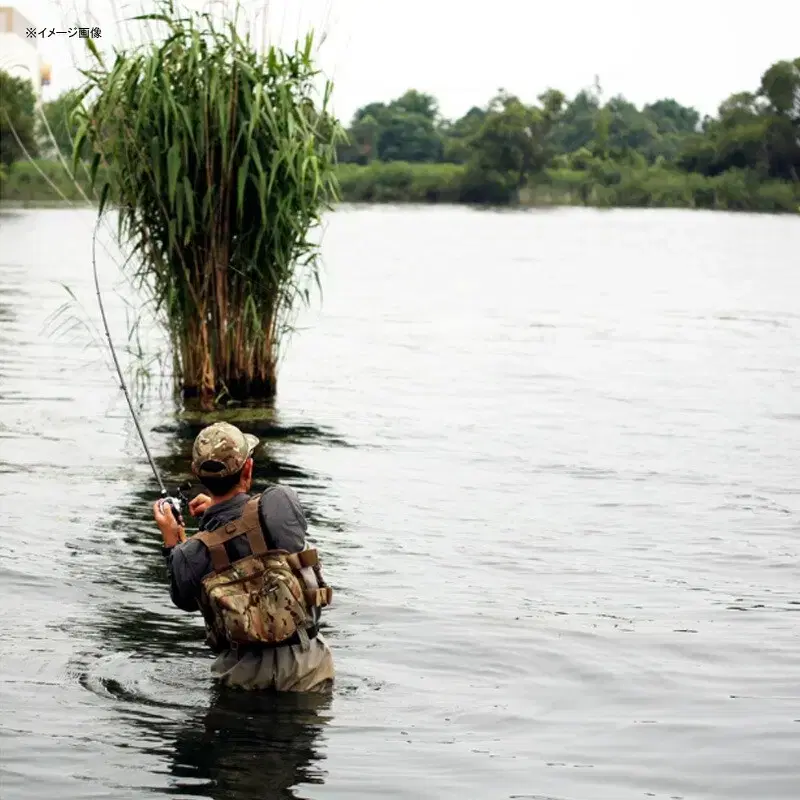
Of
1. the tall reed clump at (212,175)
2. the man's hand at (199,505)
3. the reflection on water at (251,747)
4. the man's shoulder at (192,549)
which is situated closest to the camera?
the reflection on water at (251,747)

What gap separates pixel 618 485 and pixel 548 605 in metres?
4.36

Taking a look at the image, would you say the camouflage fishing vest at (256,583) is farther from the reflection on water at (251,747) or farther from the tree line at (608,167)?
the tree line at (608,167)

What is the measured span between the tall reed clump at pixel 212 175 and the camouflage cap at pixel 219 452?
7.59 meters

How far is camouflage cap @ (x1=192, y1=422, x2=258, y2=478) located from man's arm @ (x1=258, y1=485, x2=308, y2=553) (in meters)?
0.18

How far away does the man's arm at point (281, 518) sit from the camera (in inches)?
275

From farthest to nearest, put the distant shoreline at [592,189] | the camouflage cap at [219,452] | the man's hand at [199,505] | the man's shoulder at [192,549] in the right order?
the distant shoreline at [592,189], the man's hand at [199,505], the man's shoulder at [192,549], the camouflage cap at [219,452]

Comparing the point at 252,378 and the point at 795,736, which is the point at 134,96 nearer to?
the point at 252,378

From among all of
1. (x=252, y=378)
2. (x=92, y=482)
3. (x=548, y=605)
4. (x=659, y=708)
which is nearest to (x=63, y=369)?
(x=252, y=378)

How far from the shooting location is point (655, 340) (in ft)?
92.8

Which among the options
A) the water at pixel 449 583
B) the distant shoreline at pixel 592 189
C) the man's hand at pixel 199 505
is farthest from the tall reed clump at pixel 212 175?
the distant shoreline at pixel 592 189

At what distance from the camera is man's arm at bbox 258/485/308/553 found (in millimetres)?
6977

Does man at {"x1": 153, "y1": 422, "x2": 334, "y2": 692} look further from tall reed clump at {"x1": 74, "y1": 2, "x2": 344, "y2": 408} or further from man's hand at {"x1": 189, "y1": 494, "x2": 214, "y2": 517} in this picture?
tall reed clump at {"x1": 74, "y1": 2, "x2": 344, "y2": 408}

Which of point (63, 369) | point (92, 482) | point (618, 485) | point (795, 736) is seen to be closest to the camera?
point (795, 736)

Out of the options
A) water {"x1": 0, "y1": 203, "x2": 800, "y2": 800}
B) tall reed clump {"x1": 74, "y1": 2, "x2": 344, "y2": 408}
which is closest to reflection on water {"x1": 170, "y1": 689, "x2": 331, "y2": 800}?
water {"x1": 0, "y1": 203, "x2": 800, "y2": 800}
